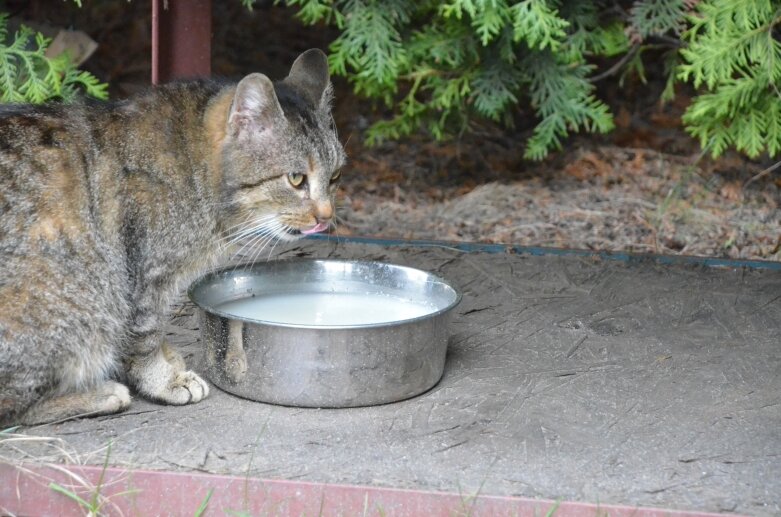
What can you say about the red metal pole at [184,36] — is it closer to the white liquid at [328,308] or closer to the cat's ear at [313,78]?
the cat's ear at [313,78]

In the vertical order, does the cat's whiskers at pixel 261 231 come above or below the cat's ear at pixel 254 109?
below

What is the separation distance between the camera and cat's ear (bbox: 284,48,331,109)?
3326mm

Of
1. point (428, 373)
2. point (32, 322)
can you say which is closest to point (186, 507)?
point (32, 322)

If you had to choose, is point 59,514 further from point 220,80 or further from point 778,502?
point 778,502

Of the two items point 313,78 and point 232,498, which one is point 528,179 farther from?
point 232,498

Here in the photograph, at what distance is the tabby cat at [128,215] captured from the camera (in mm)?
2783

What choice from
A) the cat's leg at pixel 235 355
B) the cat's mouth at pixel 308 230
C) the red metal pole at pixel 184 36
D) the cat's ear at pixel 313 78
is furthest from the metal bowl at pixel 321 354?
the red metal pole at pixel 184 36

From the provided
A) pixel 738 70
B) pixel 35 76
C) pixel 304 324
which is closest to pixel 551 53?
pixel 738 70

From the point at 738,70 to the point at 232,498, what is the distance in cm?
325

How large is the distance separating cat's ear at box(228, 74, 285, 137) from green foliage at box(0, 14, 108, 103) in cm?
132

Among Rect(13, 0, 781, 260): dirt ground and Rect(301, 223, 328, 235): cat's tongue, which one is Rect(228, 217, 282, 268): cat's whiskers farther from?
Rect(13, 0, 781, 260): dirt ground

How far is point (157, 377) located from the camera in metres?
3.05

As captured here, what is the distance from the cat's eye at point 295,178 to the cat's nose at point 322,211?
0.09 meters

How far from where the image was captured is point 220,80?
10.9ft
